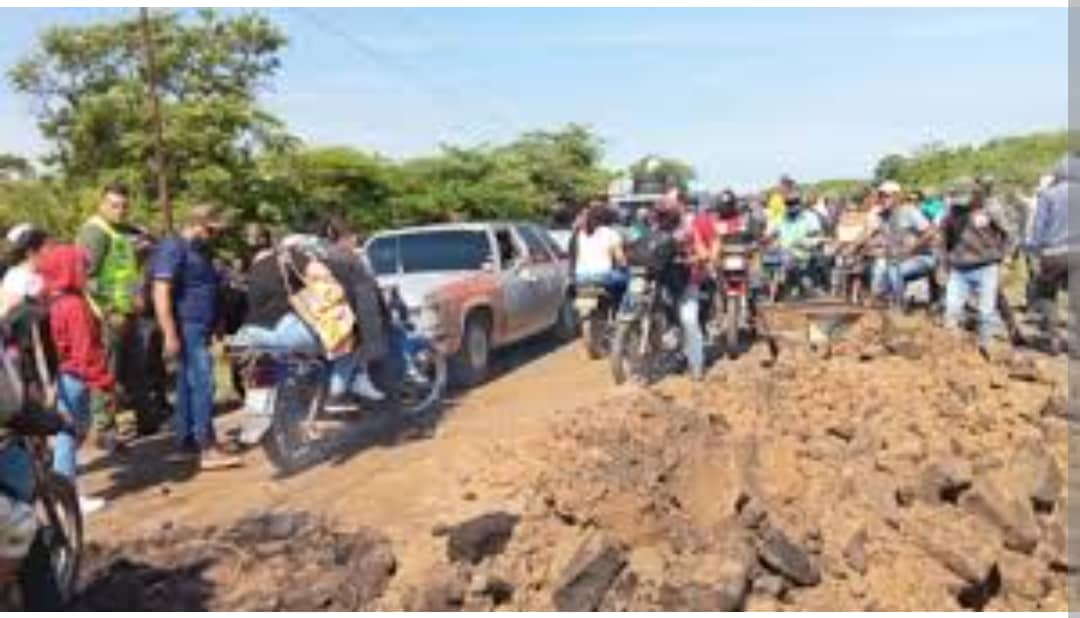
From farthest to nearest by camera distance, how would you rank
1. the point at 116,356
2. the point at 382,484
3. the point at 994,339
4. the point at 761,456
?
the point at 994,339, the point at 116,356, the point at 761,456, the point at 382,484

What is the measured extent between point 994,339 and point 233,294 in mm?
7495

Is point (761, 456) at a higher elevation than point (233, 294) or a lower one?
lower

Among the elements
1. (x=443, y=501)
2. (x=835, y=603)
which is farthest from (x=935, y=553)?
(x=443, y=501)

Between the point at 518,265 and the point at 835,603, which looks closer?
the point at 835,603

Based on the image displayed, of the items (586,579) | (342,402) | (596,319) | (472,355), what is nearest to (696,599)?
(586,579)

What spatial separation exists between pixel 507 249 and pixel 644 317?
2.72 meters

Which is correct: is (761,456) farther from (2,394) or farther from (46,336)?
(2,394)

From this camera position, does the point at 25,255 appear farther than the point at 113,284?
No

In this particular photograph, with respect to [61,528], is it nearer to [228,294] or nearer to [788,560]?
[788,560]

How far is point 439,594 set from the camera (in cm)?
686

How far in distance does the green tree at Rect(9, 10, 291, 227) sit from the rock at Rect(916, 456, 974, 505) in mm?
25466

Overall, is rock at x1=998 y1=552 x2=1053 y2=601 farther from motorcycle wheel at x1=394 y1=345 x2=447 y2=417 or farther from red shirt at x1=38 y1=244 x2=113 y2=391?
red shirt at x1=38 y1=244 x2=113 y2=391

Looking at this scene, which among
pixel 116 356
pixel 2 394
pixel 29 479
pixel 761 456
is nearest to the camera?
pixel 2 394

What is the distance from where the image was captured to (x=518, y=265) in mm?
15328
